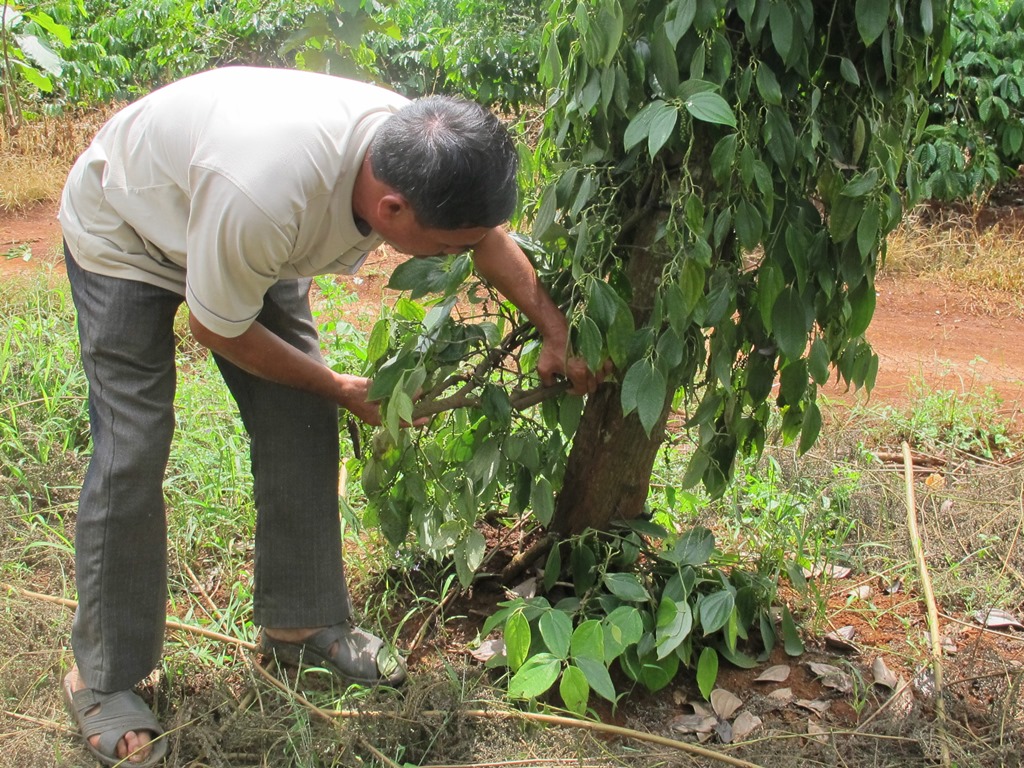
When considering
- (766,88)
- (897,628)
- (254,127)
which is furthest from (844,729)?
(254,127)

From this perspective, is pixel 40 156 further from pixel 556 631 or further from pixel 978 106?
pixel 556 631

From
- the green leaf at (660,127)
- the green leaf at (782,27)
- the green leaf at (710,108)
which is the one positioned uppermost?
the green leaf at (782,27)

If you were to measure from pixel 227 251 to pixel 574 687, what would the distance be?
0.98 metres

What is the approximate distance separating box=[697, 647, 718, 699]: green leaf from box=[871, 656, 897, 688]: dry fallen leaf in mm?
397

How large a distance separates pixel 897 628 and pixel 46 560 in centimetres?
218

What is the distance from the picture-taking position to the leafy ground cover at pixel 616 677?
204 centimetres

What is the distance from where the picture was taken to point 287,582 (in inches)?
89.5

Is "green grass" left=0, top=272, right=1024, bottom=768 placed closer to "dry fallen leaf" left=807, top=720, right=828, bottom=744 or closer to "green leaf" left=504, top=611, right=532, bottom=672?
"dry fallen leaf" left=807, top=720, right=828, bottom=744

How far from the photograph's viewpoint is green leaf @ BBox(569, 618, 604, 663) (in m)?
1.93

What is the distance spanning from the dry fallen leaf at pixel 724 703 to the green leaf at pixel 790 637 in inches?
7.4

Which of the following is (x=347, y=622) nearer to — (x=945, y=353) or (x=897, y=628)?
(x=897, y=628)

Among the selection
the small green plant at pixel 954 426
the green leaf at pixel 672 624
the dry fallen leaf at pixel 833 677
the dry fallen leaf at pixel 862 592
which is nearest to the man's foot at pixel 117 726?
the green leaf at pixel 672 624

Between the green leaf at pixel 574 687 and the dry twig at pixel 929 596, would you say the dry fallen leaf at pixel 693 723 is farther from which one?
the dry twig at pixel 929 596

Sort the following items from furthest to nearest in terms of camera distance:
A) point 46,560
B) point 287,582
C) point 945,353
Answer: point 945,353
point 46,560
point 287,582
